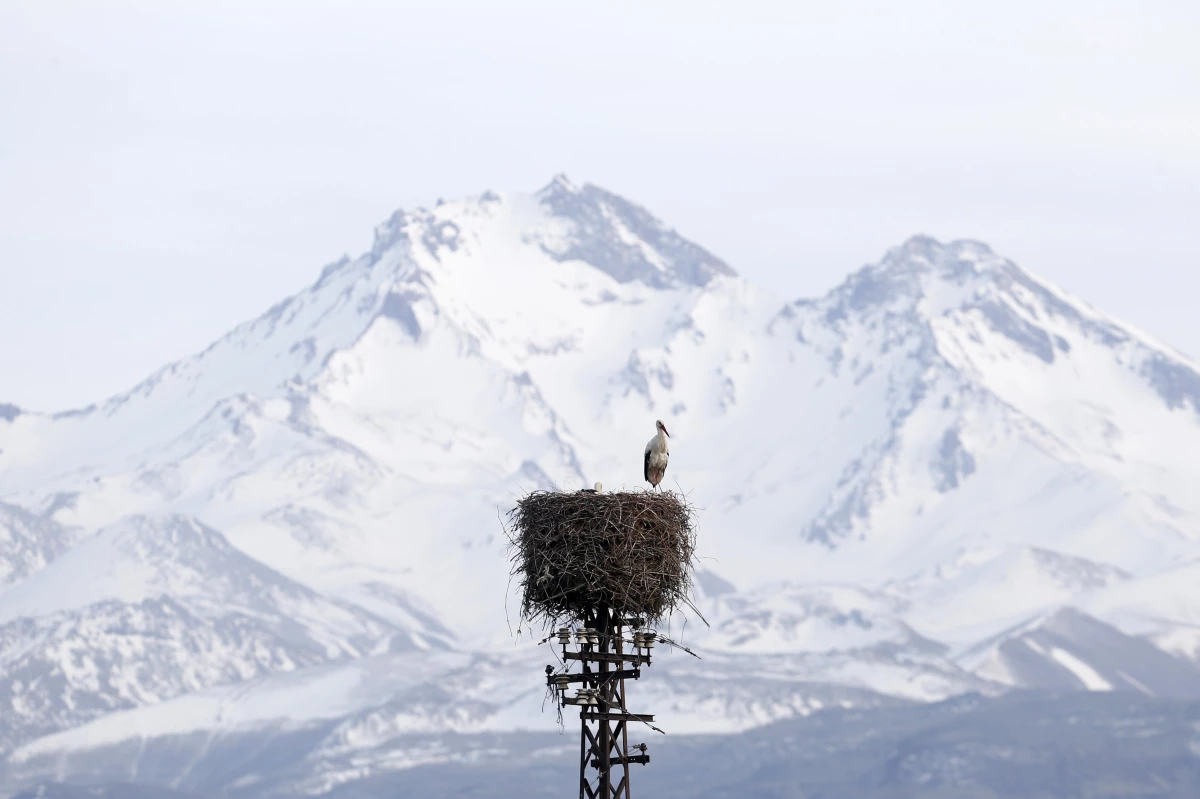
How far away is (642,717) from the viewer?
103 feet

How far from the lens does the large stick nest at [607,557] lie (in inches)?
1278

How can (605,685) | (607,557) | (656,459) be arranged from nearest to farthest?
1. (605,685)
2. (607,557)
3. (656,459)

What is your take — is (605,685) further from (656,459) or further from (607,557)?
(656,459)

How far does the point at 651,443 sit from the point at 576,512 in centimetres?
397

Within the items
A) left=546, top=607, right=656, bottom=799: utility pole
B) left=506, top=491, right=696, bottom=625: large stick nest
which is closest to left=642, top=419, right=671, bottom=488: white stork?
left=506, top=491, right=696, bottom=625: large stick nest

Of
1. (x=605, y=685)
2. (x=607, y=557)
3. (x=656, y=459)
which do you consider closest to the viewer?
(x=605, y=685)

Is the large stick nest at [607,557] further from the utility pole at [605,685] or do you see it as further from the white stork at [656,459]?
the white stork at [656,459]

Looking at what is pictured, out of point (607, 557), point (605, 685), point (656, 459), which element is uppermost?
point (656, 459)

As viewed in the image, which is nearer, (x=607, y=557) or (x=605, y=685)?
(x=605, y=685)

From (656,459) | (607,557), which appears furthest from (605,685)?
(656,459)

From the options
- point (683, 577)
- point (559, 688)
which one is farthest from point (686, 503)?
point (559, 688)

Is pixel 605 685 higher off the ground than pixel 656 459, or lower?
lower

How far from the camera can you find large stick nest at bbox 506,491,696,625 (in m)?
32.5

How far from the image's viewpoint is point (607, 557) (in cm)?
3241
